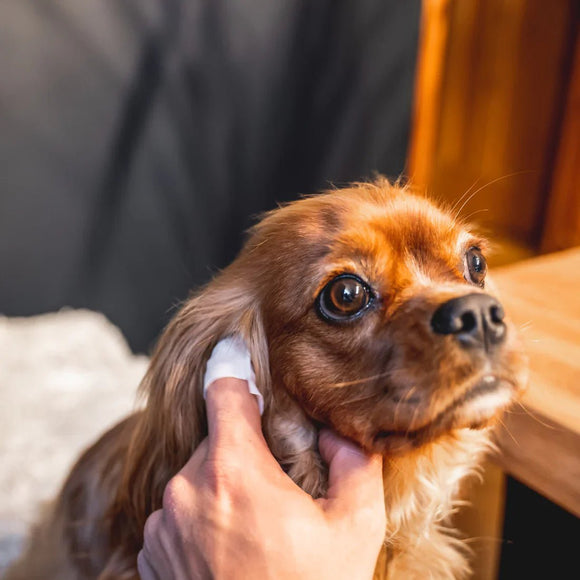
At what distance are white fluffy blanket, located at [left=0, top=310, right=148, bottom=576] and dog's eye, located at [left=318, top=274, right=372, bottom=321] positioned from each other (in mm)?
1107

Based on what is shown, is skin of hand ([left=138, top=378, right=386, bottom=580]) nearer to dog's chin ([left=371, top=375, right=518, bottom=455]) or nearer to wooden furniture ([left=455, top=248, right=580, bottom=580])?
dog's chin ([left=371, top=375, right=518, bottom=455])

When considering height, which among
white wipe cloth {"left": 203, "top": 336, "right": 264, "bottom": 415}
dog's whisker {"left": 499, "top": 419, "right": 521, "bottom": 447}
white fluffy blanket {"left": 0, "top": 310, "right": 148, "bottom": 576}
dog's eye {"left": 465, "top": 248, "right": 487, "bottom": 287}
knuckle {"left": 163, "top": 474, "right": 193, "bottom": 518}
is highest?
dog's eye {"left": 465, "top": 248, "right": 487, "bottom": 287}

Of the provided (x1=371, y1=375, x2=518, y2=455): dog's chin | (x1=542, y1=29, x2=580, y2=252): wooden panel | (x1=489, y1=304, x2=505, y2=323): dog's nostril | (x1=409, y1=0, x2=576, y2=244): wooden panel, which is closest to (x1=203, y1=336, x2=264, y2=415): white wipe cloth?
(x1=371, y1=375, x2=518, y2=455): dog's chin

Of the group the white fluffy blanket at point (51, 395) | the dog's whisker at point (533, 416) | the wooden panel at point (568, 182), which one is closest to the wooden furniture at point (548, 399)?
the dog's whisker at point (533, 416)

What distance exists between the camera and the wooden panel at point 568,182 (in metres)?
3.46

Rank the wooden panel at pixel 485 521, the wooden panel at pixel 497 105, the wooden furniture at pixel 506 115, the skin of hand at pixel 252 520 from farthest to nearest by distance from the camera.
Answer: the wooden panel at pixel 497 105, the wooden furniture at pixel 506 115, the wooden panel at pixel 485 521, the skin of hand at pixel 252 520

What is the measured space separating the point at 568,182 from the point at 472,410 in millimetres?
3283

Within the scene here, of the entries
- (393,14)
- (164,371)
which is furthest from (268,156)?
(164,371)

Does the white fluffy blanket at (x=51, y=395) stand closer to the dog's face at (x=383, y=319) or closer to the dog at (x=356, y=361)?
the dog at (x=356, y=361)

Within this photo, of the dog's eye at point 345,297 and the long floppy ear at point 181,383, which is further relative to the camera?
the long floppy ear at point 181,383

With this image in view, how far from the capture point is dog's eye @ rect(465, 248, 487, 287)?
999mm

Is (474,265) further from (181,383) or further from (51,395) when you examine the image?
(51,395)

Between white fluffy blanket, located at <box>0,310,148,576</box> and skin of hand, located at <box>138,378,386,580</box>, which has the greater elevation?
skin of hand, located at <box>138,378,386,580</box>

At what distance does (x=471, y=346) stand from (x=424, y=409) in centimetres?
10
